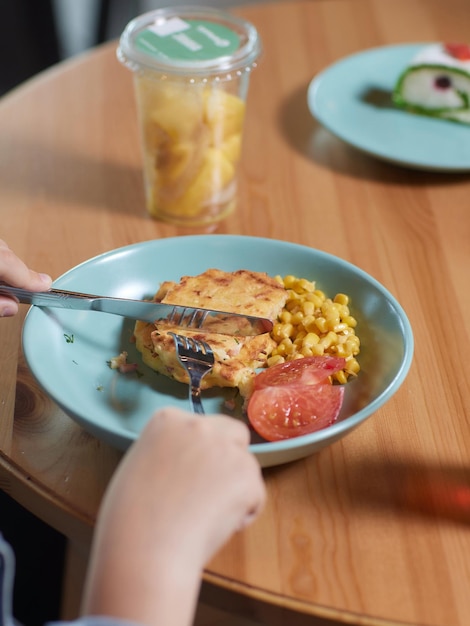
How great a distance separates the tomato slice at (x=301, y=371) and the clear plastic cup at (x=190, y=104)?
1.56 ft

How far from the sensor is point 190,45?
4.56 ft

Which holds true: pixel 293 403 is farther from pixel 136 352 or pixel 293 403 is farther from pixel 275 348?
pixel 136 352

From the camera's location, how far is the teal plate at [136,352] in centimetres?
95

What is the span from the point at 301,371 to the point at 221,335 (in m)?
0.13

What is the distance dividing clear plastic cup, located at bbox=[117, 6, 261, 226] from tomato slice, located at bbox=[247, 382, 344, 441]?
53 centimetres

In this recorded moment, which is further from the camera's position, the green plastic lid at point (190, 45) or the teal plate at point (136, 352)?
the green plastic lid at point (190, 45)

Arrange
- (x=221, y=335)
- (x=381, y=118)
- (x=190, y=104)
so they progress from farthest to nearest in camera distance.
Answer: (x=381, y=118)
(x=190, y=104)
(x=221, y=335)

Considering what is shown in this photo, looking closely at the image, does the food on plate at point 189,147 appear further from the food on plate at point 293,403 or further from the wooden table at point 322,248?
the food on plate at point 293,403

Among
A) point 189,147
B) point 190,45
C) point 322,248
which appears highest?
point 190,45

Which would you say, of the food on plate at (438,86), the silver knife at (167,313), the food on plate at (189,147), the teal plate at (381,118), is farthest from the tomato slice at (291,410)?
the food on plate at (438,86)

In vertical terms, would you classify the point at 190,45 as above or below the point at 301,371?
above

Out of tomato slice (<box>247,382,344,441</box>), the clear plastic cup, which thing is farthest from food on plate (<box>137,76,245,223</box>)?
tomato slice (<box>247,382,344,441</box>)

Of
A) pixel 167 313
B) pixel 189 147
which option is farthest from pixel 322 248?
pixel 167 313

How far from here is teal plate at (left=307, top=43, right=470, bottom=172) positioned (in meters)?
1.59
